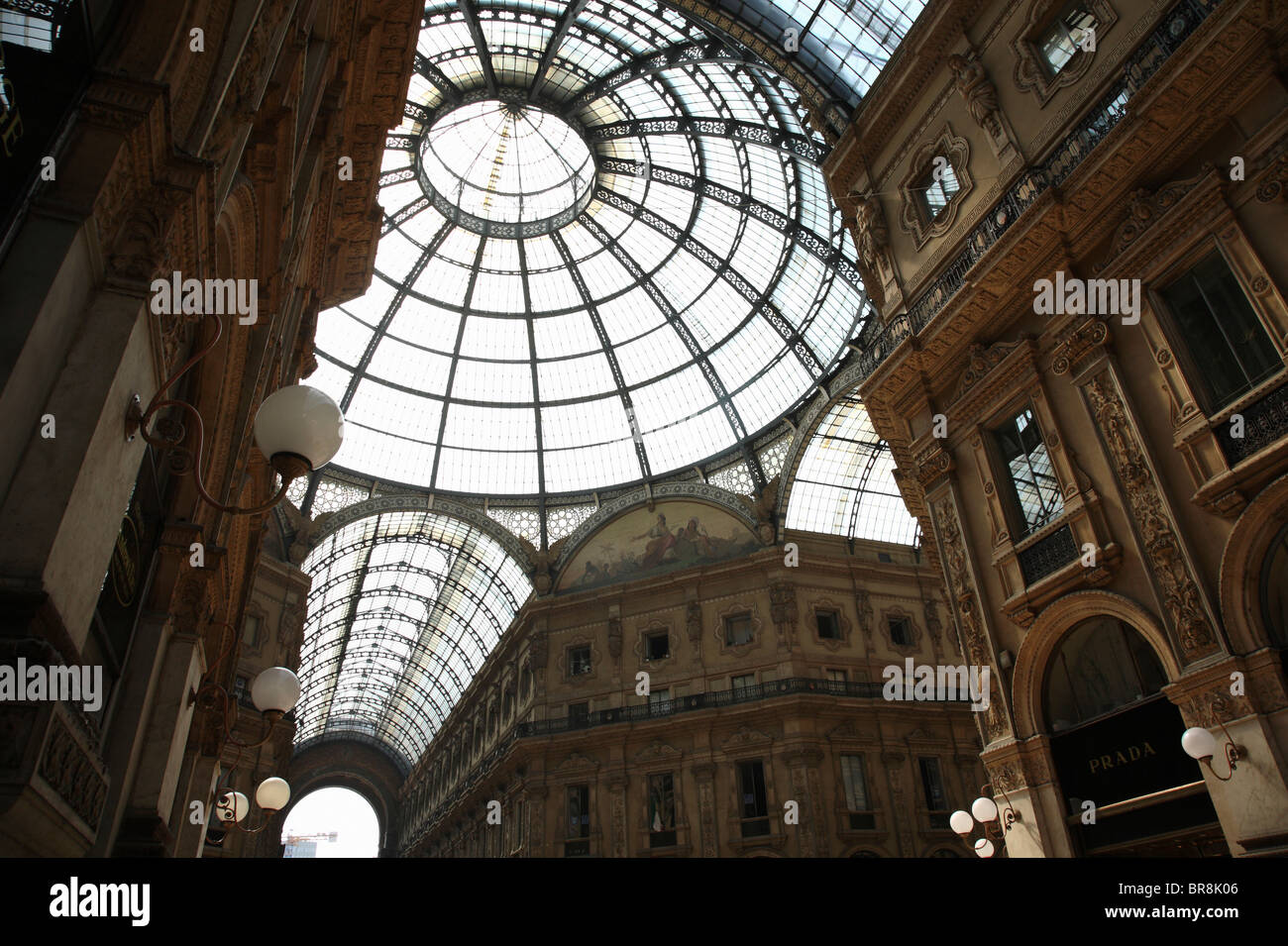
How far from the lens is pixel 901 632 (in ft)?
93.2

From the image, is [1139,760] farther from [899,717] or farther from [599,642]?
[599,642]

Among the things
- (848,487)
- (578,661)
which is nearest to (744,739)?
(578,661)

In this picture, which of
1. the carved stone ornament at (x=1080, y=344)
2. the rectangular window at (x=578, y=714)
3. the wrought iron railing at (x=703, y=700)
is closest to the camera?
the carved stone ornament at (x=1080, y=344)

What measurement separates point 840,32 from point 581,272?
1687cm

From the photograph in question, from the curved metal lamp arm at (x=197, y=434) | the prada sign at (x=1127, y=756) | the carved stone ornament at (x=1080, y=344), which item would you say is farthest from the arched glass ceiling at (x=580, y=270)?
the curved metal lamp arm at (x=197, y=434)

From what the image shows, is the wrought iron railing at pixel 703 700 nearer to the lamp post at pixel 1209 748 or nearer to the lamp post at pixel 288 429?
the lamp post at pixel 1209 748

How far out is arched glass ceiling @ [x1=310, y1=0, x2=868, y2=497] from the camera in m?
25.1

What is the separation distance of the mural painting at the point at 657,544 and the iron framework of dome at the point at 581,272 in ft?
5.94

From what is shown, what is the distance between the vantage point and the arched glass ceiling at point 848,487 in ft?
97.5

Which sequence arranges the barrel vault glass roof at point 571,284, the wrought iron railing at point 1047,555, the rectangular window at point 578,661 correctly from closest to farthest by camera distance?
the wrought iron railing at point 1047,555 < the barrel vault glass roof at point 571,284 < the rectangular window at point 578,661

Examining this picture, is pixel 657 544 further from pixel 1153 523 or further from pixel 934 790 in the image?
pixel 1153 523

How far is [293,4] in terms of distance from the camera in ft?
19.0

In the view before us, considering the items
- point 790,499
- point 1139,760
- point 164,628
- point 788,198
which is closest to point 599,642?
point 790,499
